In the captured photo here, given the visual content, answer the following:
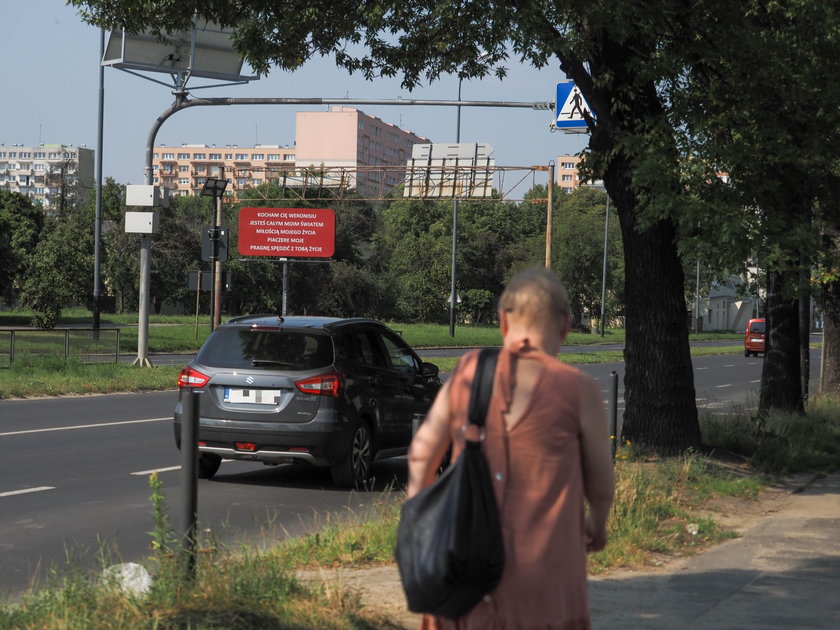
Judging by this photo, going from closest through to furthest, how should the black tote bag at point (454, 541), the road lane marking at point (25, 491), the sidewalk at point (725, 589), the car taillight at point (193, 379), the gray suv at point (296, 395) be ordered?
the black tote bag at point (454, 541) < the sidewalk at point (725, 589) < the road lane marking at point (25, 491) < the gray suv at point (296, 395) < the car taillight at point (193, 379)

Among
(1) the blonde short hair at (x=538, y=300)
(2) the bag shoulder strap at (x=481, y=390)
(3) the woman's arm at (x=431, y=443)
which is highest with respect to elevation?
(1) the blonde short hair at (x=538, y=300)

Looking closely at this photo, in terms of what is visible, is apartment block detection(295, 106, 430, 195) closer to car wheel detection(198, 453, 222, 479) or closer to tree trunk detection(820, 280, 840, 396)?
tree trunk detection(820, 280, 840, 396)

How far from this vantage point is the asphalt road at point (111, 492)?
8352mm

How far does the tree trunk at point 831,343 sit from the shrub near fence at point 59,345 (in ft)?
53.0

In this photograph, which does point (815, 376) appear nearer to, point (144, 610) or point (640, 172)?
point (640, 172)

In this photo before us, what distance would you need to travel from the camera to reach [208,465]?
12.2 m

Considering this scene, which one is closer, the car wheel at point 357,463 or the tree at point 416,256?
the car wheel at point 357,463

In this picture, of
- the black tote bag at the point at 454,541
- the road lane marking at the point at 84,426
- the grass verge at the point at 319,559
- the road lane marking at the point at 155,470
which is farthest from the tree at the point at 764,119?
the road lane marking at the point at 84,426

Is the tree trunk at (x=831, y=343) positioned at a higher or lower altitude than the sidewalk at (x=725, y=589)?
higher

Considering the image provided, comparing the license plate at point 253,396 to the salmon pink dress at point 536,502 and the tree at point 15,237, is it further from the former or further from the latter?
the tree at point 15,237

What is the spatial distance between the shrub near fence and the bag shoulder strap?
23973 millimetres

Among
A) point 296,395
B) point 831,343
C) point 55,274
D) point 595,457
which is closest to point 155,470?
point 296,395

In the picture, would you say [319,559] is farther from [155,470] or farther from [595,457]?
[155,470]

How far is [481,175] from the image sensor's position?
148 ft
